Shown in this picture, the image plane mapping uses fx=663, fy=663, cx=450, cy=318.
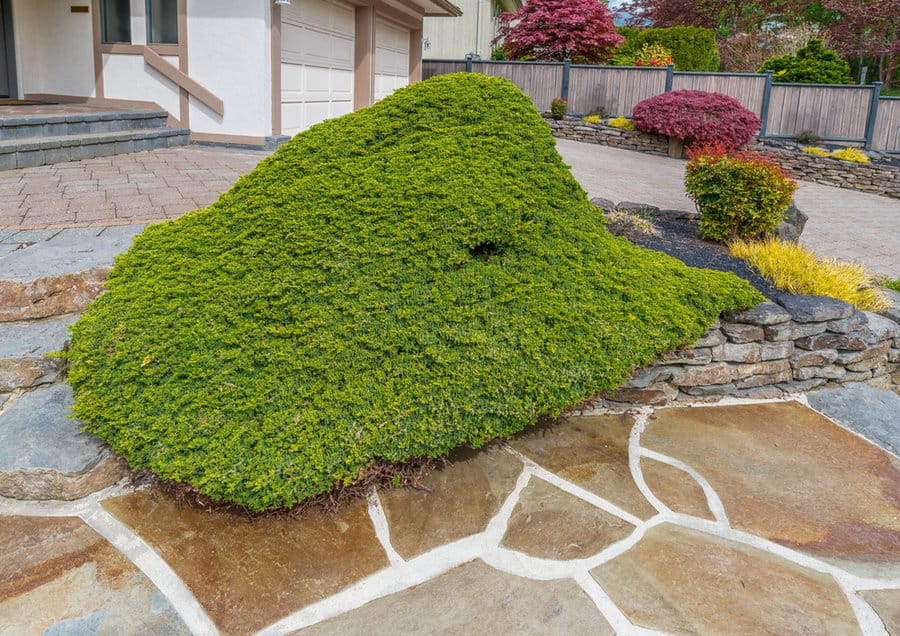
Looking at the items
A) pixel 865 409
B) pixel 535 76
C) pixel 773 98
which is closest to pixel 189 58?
pixel 865 409

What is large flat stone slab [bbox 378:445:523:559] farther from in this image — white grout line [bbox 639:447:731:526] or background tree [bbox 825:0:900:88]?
background tree [bbox 825:0:900:88]

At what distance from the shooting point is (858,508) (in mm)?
2664

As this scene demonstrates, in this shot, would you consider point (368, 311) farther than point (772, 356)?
No

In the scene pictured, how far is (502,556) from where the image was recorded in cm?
227

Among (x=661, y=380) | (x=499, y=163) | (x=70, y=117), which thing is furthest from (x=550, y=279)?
(x=70, y=117)

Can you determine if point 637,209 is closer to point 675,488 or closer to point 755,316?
point 755,316

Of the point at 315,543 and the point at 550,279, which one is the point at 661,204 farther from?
the point at 315,543

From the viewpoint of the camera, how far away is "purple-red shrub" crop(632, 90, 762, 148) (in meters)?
13.3

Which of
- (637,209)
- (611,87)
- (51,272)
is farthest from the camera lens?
(611,87)

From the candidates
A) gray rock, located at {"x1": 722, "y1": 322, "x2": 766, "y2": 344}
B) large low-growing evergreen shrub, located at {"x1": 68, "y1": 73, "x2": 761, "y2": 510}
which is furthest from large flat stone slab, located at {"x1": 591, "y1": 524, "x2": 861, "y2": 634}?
gray rock, located at {"x1": 722, "y1": 322, "x2": 766, "y2": 344}

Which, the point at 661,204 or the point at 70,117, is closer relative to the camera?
the point at 70,117

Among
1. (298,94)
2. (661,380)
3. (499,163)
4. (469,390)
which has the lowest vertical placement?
(661,380)

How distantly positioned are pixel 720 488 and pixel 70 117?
24.1ft

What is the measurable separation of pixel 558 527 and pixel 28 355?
7.48 feet
